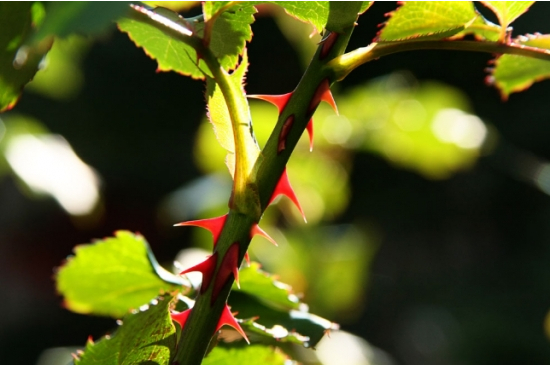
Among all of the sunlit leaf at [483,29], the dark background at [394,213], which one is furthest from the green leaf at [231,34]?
the dark background at [394,213]

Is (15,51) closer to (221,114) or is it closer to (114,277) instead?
(221,114)

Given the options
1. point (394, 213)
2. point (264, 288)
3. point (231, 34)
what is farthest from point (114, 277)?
point (394, 213)

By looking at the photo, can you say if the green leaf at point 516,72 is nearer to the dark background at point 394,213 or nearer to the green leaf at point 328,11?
the green leaf at point 328,11

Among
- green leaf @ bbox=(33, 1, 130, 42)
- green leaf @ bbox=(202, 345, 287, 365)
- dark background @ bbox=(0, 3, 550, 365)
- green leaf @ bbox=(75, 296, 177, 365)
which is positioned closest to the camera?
green leaf @ bbox=(33, 1, 130, 42)

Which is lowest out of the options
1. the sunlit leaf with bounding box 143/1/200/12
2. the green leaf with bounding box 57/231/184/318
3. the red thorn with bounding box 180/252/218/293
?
→ the green leaf with bounding box 57/231/184/318

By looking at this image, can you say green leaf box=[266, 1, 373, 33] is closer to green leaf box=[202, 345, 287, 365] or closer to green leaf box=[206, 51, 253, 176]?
green leaf box=[206, 51, 253, 176]

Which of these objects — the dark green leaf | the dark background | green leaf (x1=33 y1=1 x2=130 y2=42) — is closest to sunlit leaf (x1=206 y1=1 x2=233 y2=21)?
the dark green leaf
